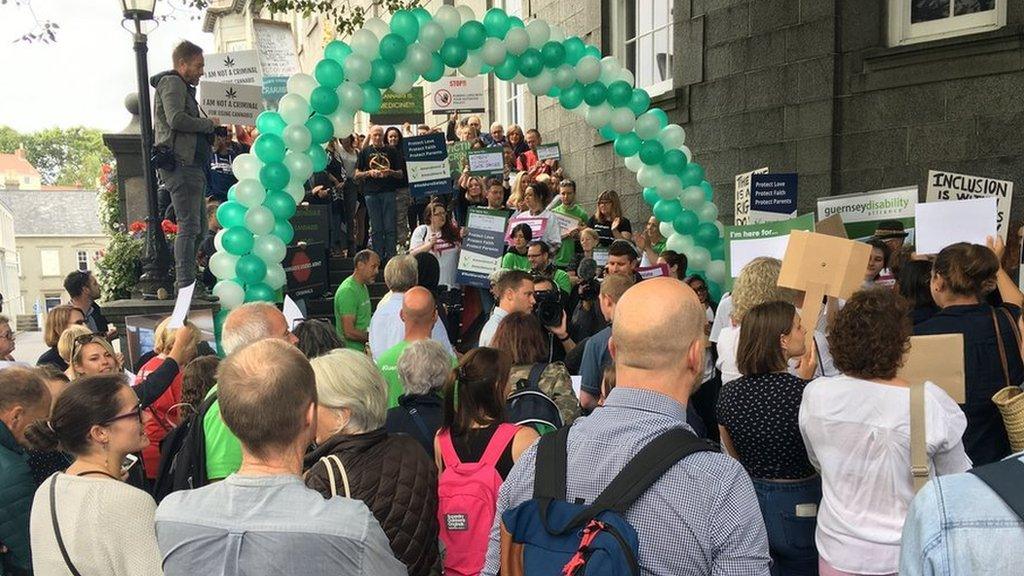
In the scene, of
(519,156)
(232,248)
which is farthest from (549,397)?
(519,156)

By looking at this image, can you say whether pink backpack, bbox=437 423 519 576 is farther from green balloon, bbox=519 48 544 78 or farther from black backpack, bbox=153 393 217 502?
green balloon, bbox=519 48 544 78

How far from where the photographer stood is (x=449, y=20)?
27.2ft

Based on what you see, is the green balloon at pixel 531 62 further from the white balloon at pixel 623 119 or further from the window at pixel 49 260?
the window at pixel 49 260

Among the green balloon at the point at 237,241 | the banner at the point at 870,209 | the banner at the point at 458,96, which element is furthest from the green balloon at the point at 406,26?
the banner at the point at 458,96

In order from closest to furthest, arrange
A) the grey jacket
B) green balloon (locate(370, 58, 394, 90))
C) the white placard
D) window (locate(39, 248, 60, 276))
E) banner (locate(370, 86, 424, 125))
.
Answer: the white placard, the grey jacket, green balloon (locate(370, 58, 394, 90)), banner (locate(370, 86, 424, 125)), window (locate(39, 248, 60, 276))

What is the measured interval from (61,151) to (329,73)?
10432 centimetres

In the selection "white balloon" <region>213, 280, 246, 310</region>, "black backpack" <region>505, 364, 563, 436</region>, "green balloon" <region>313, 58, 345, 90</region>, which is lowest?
"black backpack" <region>505, 364, 563, 436</region>

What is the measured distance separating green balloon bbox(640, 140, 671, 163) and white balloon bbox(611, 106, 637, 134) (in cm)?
25

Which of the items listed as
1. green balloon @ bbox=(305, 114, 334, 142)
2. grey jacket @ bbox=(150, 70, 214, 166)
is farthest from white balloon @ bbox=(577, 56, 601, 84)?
grey jacket @ bbox=(150, 70, 214, 166)

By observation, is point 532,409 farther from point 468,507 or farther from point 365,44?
point 365,44

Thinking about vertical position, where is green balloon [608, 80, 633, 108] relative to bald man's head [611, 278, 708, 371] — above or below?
above

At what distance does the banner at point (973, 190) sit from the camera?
6090 mm

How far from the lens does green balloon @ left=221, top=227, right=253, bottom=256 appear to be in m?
7.43

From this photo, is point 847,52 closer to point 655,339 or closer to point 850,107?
point 850,107
